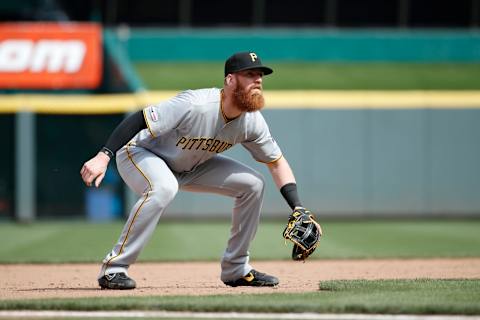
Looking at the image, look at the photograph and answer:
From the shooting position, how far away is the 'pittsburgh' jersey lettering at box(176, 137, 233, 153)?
18.9 ft

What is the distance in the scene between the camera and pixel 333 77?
1680cm

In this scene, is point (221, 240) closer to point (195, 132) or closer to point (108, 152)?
point (195, 132)

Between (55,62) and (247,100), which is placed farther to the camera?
(55,62)

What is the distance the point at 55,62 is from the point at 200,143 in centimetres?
1000

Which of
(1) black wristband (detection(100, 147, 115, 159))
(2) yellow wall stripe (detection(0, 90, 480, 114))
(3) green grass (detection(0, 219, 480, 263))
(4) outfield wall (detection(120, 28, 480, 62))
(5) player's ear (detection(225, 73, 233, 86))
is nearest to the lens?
(1) black wristband (detection(100, 147, 115, 159))

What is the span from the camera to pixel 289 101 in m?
13.9

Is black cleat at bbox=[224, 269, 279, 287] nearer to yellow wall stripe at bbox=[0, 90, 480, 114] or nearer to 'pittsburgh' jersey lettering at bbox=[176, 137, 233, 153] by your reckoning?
'pittsburgh' jersey lettering at bbox=[176, 137, 233, 153]

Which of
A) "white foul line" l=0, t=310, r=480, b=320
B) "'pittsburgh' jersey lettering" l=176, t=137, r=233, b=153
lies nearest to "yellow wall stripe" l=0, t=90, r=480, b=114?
"'pittsburgh' jersey lettering" l=176, t=137, r=233, b=153

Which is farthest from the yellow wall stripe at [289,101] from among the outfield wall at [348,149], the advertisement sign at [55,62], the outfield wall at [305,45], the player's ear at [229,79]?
the player's ear at [229,79]

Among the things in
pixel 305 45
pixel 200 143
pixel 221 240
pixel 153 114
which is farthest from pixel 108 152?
pixel 305 45

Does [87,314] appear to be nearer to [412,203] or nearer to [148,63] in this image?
[412,203]

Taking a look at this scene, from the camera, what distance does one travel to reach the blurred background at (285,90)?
44.8ft

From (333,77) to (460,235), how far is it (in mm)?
5832

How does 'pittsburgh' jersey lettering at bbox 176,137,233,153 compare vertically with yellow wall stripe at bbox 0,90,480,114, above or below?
above
